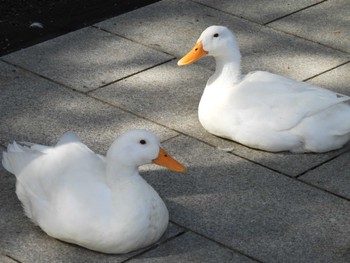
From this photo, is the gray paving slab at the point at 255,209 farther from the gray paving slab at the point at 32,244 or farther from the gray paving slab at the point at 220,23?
the gray paving slab at the point at 220,23

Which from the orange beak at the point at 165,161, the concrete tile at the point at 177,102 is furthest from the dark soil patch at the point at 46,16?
the orange beak at the point at 165,161

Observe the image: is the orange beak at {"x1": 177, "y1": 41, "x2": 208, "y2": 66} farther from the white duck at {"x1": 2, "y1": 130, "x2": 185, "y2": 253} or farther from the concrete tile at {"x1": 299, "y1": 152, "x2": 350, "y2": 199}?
the white duck at {"x1": 2, "y1": 130, "x2": 185, "y2": 253}

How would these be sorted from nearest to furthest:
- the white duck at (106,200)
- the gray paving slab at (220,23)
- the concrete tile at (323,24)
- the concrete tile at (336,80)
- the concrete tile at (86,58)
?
1. the white duck at (106,200)
2. the concrete tile at (336,80)
3. the concrete tile at (86,58)
4. the gray paving slab at (220,23)
5. the concrete tile at (323,24)

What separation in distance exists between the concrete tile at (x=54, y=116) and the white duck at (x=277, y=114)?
1.44 ft

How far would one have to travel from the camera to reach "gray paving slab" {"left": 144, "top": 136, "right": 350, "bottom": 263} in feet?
18.8

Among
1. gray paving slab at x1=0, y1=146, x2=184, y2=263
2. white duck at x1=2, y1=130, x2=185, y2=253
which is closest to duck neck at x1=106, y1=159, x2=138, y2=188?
white duck at x1=2, y1=130, x2=185, y2=253

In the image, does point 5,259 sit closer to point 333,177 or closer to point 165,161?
point 165,161

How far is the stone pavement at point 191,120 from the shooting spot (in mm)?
5750

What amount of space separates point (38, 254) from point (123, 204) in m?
0.58

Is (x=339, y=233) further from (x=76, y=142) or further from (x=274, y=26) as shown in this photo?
(x=274, y=26)

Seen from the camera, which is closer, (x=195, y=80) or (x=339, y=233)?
(x=339, y=233)

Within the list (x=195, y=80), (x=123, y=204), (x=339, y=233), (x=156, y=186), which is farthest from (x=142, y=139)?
(x=195, y=80)

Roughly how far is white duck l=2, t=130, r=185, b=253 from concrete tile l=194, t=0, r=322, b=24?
344 centimetres

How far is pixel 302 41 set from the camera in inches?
332
